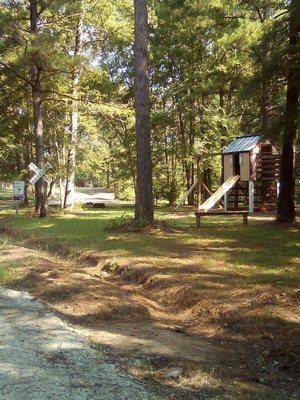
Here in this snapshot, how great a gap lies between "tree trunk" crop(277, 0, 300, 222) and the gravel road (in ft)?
23.5

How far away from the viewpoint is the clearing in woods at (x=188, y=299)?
482 cm

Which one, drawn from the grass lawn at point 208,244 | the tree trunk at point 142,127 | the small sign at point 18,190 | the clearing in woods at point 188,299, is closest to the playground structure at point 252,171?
the grass lawn at point 208,244

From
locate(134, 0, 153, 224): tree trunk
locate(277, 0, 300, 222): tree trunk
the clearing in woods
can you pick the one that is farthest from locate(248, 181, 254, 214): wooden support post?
locate(134, 0, 153, 224): tree trunk

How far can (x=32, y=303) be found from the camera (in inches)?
269

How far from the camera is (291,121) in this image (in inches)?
442

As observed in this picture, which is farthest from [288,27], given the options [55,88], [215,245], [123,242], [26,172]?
[26,172]

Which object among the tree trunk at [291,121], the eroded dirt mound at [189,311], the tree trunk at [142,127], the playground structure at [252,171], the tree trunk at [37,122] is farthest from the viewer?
the tree trunk at [37,122]

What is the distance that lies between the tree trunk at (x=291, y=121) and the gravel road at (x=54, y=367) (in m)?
7.15

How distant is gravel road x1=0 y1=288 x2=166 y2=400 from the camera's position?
3.93 meters

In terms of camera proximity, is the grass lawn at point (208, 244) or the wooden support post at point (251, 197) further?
the wooden support post at point (251, 197)

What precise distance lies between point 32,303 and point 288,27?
9372 mm

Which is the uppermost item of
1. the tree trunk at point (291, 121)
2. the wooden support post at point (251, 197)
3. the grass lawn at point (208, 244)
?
the tree trunk at point (291, 121)

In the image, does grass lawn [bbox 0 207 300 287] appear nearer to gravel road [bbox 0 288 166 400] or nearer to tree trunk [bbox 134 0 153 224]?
tree trunk [bbox 134 0 153 224]

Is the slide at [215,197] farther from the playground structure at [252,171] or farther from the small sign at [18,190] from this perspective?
the small sign at [18,190]
